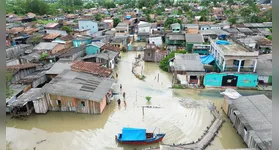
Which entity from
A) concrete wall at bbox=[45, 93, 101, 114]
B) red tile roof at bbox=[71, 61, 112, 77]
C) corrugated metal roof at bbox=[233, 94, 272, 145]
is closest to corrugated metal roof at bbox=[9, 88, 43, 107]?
concrete wall at bbox=[45, 93, 101, 114]

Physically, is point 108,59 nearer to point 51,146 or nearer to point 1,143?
point 51,146

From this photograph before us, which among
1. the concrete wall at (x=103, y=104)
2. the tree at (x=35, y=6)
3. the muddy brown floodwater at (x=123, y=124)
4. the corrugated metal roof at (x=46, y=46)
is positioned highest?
the tree at (x=35, y=6)

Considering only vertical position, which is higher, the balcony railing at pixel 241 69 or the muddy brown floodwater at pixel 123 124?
A: the balcony railing at pixel 241 69

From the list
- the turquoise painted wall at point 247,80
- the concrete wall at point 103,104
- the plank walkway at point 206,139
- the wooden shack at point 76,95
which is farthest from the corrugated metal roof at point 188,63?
the wooden shack at point 76,95

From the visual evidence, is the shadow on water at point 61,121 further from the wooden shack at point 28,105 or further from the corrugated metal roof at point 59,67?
the corrugated metal roof at point 59,67

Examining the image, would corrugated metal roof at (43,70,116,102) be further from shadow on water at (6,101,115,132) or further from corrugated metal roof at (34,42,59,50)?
corrugated metal roof at (34,42,59,50)

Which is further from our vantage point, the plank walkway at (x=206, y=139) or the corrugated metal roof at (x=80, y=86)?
the corrugated metal roof at (x=80, y=86)

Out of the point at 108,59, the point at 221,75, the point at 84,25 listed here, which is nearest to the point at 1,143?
the point at 221,75
